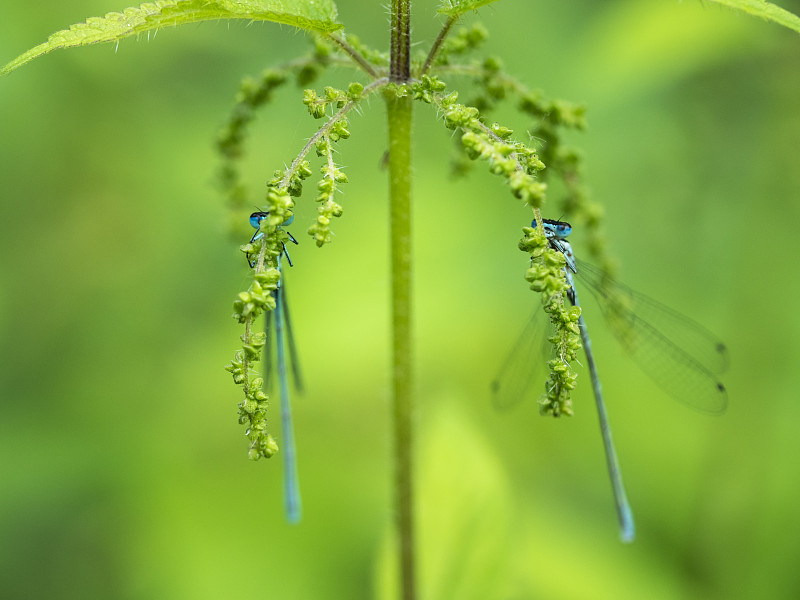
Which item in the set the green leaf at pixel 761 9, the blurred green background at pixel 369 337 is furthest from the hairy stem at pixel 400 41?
the blurred green background at pixel 369 337

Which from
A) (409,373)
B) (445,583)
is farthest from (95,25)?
(445,583)

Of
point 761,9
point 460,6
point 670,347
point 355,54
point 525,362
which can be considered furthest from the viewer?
point 670,347

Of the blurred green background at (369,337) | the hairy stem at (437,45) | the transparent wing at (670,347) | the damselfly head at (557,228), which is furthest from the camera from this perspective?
the blurred green background at (369,337)

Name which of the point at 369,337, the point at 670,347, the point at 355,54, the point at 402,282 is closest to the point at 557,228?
the point at 402,282

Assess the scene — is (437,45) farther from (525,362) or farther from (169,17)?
(525,362)

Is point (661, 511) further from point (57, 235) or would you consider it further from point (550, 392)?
point (57, 235)

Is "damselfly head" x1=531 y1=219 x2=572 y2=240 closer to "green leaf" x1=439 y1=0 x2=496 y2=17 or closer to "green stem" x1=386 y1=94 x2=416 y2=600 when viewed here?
"green stem" x1=386 y1=94 x2=416 y2=600

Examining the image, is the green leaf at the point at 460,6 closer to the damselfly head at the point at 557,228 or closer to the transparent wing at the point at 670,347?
the damselfly head at the point at 557,228
